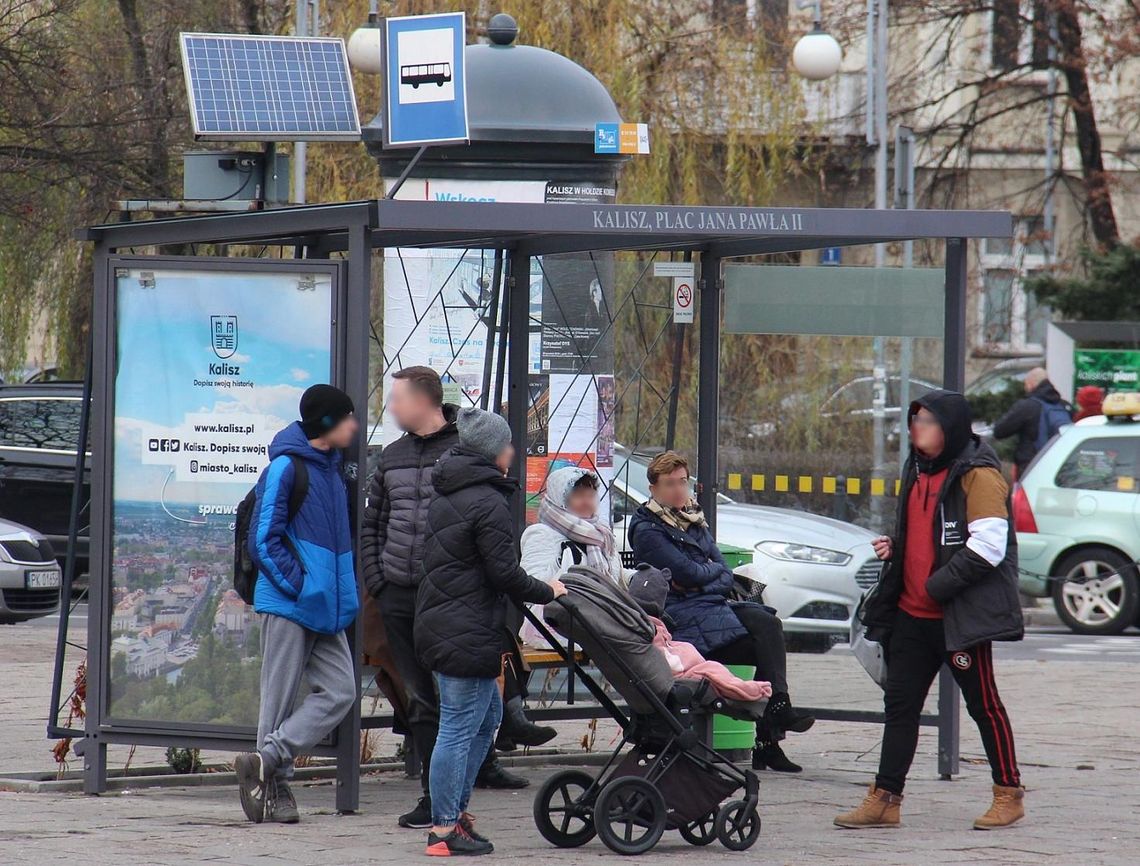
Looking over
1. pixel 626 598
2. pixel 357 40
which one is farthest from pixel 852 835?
pixel 357 40

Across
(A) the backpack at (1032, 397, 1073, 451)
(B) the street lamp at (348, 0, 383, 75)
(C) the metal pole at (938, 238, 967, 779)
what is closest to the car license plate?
(B) the street lamp at (348, 0, 383, 75)

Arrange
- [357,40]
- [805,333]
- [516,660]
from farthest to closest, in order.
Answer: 1. [357,40]
2. [805,333]
3. [516,660]

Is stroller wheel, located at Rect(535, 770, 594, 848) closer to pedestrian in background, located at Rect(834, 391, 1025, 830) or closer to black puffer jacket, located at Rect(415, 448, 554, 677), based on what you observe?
black puffer jacket, located at Rect(415, 448, 554, 677)

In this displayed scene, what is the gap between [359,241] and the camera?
761cm

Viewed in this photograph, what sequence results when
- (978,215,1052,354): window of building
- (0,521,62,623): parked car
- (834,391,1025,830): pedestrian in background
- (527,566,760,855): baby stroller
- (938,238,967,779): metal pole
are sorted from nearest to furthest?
(527,566,760,855): baby stroller
(834,391,1025,830): pedestrian in background
(938,238,967,779): metal pole
(0,521,62,623): parked car
(978,215,1052,354): window of building

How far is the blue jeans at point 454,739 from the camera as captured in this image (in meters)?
6.95

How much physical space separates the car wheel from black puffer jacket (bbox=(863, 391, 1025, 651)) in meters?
9.15

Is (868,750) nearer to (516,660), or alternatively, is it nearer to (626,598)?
(516,660)

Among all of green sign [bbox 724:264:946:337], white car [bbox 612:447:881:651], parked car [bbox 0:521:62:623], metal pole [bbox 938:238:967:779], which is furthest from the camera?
parked car [bbox 0:521:62:623]

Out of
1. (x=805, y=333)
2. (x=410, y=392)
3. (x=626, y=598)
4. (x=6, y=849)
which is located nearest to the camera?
(x=6, y=849)

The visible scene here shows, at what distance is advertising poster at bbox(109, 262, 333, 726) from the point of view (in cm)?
797

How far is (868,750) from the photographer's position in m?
10.1

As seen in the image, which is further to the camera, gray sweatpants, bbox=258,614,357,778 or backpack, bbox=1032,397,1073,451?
backpack, bbox=1032,397,1073,451

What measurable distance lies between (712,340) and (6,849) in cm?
462
